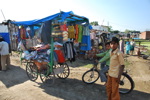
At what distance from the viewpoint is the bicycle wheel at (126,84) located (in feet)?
13.3

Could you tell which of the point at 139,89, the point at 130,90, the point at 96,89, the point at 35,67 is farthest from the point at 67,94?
the point at 139,89

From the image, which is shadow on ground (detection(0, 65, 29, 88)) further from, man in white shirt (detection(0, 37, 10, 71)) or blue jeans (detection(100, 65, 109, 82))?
blue jeans (detection(100, 65, 109, 82))

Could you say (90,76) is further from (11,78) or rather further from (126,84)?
(11,78)

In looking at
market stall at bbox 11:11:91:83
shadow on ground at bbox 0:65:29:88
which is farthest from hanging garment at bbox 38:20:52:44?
shadow on ground at bbox 0:65:29:88

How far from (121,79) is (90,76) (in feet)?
3.78

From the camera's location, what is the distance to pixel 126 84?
14.8 ft

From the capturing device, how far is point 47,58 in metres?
4.44

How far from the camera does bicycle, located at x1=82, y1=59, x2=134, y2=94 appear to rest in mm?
4082

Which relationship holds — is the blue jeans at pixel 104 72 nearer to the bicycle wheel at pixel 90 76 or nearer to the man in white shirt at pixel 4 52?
the bicycle wheel at pixel 90 76

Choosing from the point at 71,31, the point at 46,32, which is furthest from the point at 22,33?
the point at 71,31

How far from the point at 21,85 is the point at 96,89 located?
2980 mm

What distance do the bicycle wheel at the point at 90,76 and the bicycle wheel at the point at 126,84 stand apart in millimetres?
970

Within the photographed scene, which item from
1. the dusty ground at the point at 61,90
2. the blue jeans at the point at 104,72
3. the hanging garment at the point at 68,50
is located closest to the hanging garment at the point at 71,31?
the hanging garment at the point at 68,50

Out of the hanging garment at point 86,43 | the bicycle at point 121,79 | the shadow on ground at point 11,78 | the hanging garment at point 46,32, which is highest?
the hanging garment at point 46,32
